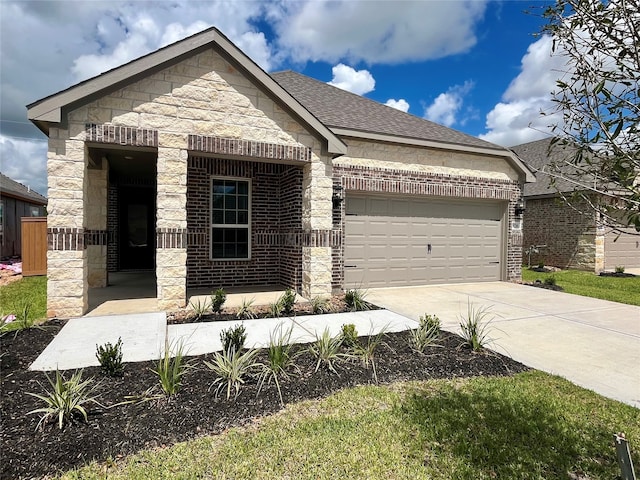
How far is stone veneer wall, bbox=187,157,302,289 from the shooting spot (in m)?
9.21

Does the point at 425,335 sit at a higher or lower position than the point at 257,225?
lower

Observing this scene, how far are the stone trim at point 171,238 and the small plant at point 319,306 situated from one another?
2.80 meters

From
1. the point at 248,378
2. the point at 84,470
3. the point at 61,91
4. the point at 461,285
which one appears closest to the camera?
the point at 84,470

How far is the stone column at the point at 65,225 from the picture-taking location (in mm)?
6207

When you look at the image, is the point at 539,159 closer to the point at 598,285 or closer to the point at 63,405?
the point at 598,285

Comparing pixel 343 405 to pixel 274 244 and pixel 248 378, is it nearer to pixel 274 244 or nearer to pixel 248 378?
pixel 248 378

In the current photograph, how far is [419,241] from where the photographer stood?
1074 centimetres

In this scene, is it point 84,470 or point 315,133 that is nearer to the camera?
point 84,470

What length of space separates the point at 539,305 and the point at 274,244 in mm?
6633

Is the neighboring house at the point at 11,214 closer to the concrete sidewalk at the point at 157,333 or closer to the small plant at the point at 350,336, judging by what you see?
the concrete sidewalk at the point at 157,333

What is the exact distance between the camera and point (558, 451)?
2936 millimetres

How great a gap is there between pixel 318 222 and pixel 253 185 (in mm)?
2620

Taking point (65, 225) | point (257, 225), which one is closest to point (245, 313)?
point (65, 225)

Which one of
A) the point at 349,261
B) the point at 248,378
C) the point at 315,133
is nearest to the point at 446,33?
the point at 315,133
